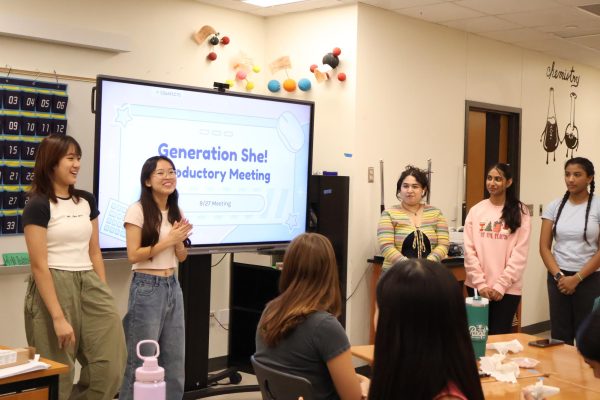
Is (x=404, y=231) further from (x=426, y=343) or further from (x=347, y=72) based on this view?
(x=426, y=343)

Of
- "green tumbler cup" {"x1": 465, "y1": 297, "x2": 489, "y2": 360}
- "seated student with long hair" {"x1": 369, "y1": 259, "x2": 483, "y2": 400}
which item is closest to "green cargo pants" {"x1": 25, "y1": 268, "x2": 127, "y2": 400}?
"green tumbler cup" {"x1": 465, "y1": 297, "x2": 489, "y2": 360}

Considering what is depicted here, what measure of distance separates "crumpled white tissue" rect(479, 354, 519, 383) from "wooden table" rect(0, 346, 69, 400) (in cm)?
153

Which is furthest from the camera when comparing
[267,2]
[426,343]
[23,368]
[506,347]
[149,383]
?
[267,2]

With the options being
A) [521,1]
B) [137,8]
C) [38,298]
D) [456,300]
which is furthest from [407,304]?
[521,1]

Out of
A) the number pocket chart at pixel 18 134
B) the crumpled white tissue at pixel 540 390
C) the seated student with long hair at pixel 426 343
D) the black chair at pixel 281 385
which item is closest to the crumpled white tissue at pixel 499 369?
the crumpled white tissue at pixel 540 390

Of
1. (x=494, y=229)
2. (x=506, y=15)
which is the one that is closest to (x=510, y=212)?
(x=494, y=229)

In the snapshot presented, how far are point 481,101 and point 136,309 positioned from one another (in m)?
3.85

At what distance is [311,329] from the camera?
7.15ft

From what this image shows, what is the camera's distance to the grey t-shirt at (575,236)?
434cm

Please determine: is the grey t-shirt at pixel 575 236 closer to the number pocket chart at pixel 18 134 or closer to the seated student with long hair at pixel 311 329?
the seated student with long hair at pixel 311 329

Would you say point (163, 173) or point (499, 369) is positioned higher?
point (163, 173)

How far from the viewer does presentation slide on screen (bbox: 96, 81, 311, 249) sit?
386 centimetres

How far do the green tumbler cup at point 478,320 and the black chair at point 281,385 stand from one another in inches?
33.6

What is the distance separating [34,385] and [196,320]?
1.82 metres
